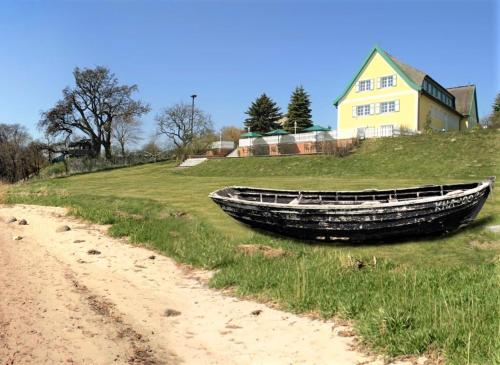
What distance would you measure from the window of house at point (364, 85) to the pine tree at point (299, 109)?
14.5 m

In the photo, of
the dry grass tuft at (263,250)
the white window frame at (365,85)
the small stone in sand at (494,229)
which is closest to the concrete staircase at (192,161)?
the white window frame at (365,85)

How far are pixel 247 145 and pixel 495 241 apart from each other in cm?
4273

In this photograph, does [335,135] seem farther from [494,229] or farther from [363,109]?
[494,229]

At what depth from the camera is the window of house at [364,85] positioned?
53.3 meters

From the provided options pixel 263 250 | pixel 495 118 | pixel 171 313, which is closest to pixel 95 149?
pixel 495 118

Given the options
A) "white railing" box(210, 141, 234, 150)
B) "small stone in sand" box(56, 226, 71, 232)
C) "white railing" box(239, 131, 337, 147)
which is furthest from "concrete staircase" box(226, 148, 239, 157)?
"small stone in sand" box(56, 226, 71, 232)

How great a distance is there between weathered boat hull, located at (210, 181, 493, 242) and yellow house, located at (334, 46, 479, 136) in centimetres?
3706

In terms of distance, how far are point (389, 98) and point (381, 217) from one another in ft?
141

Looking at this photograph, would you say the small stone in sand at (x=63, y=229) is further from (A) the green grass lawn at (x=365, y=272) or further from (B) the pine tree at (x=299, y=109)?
(B) the pine tree at (x=299, y=109)

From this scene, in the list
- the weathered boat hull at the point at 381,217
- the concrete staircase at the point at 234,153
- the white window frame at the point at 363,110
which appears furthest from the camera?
the concrete staircase at the point at 234,153

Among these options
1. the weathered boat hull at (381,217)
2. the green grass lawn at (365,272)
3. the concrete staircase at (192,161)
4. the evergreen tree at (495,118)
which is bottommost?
the green grass lawn at (365,272)

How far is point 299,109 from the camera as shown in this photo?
6894 centimetres

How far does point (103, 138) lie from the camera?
63031 millimetres

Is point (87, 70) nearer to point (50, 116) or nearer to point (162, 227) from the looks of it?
point (50, 116)
